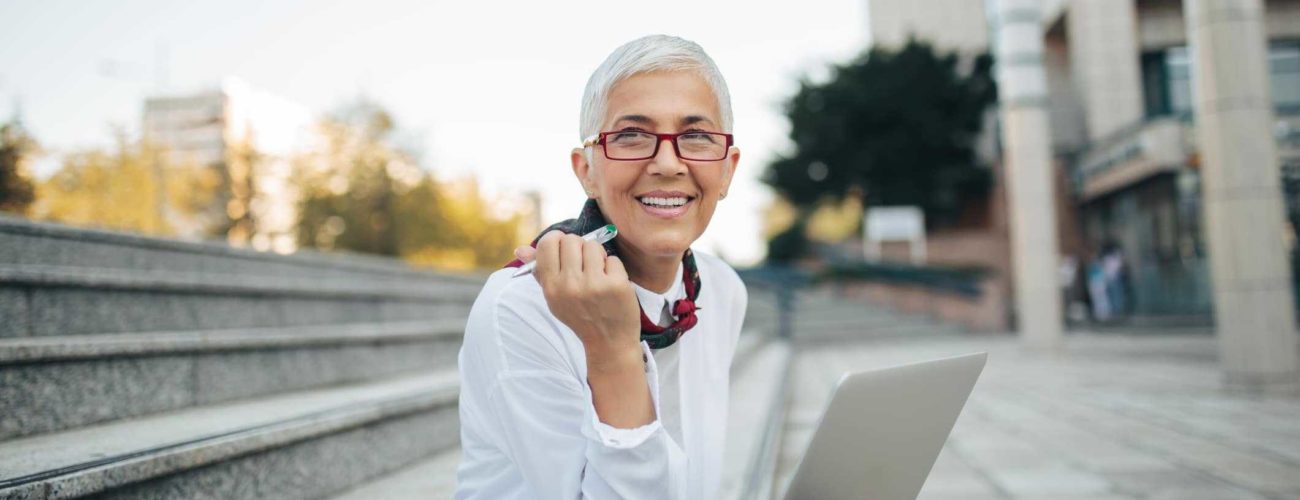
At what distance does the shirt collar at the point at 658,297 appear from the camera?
1.42m

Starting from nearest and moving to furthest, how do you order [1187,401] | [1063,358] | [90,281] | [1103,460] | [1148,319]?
[90,281] < [1103,460] < [1187,401] < [1063,358] < [1148,319]

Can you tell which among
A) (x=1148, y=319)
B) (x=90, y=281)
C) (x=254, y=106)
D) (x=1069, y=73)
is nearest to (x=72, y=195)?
(x=90, y=281)

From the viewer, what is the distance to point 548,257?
106cm

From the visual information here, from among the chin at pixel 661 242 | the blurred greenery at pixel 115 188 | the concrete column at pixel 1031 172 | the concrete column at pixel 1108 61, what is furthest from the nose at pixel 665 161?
the concrete column at pixel 1108 61

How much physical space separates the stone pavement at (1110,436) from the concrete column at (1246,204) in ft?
1.13

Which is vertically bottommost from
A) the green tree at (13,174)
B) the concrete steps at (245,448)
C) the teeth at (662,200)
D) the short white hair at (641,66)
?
the concrete steps at (245,448)

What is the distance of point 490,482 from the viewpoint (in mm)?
1344

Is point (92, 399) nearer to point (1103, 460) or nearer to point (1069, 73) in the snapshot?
point (1103, 460)

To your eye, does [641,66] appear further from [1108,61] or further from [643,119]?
[1108,61]

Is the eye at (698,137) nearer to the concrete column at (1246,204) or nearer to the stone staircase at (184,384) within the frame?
the stone staircase at (184,384)

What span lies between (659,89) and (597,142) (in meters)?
0.14

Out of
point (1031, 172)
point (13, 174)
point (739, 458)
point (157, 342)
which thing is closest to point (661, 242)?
point (157, 342)

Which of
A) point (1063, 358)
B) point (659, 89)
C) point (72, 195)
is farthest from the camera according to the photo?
point (72, 195)

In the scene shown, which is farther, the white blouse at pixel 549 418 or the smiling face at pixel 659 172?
the smiling face at pixel 659 172
